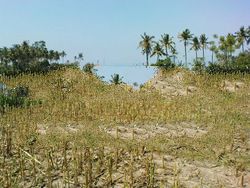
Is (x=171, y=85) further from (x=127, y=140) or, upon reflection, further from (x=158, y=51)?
(x=158, y=51)

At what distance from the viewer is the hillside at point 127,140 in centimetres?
770

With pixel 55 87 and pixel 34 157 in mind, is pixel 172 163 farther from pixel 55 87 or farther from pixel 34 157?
pixel 55 87

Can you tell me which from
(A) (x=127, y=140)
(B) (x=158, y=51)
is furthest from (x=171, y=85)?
(B) (x=158, y=51)

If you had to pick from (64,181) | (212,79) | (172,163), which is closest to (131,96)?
(212,79)

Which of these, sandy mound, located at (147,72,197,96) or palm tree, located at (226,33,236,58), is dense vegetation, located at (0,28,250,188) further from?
palm tree, located at (226,33,236,58)

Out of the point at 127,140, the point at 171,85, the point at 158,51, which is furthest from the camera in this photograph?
the point at 158,51

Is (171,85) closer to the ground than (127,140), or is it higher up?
higher up

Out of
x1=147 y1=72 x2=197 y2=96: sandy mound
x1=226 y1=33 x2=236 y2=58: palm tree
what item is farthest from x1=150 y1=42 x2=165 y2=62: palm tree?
x1=147 y1=72 x2=197 y2=96: sandy mound

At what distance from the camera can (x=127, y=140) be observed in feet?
35.2

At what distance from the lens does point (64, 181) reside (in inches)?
286

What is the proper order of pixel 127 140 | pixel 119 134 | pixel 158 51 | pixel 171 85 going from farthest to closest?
1. pixel 158 51
2. pixel 171 85
3. pixel 119 134
4. pixel 127 140

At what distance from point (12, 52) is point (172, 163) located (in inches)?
2410

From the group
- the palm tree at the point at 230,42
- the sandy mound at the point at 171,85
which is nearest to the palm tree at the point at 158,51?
the palm tree at the point at 230,42

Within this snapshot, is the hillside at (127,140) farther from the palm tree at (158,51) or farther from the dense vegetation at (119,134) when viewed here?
the palm tree at (158,51)
